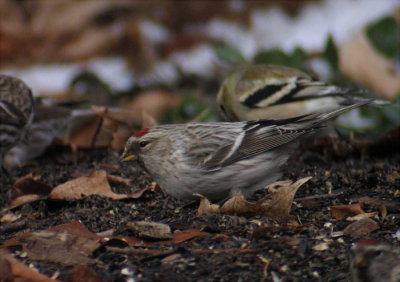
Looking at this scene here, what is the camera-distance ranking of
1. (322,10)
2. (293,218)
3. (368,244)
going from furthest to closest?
(322,10) → (293,218) → (368,244)

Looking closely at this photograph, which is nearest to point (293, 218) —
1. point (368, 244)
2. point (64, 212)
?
point (368, 244)

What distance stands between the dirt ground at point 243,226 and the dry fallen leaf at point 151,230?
0.13 ft

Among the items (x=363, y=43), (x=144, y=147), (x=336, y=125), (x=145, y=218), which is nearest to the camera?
(x=145, y=218)

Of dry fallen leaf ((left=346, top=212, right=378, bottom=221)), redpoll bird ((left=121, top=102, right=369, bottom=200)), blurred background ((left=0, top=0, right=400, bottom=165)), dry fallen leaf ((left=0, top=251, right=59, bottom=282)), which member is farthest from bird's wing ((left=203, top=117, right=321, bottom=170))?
blurred background ((left=0, top=0, right=400, bottom=165))

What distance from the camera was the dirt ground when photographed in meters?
3.31

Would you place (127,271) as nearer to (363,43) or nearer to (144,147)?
(144,147)

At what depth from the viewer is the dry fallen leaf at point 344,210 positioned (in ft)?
12.8

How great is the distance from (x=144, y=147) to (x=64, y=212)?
1.92 ft

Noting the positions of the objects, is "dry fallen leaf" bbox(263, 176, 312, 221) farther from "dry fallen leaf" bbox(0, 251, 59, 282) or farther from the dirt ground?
"dry fallen leaf" bbox(0, 251, 59, 282)

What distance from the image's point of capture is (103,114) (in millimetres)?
5871

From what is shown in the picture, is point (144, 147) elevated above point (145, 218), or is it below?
above

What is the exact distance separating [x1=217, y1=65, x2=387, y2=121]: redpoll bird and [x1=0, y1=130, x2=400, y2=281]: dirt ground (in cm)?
52

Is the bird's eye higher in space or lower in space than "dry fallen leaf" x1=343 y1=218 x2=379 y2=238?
higher

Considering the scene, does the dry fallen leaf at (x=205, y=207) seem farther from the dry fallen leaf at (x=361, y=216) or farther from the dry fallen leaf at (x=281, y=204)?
the dry fallen leaf at (x=361, y=216)
